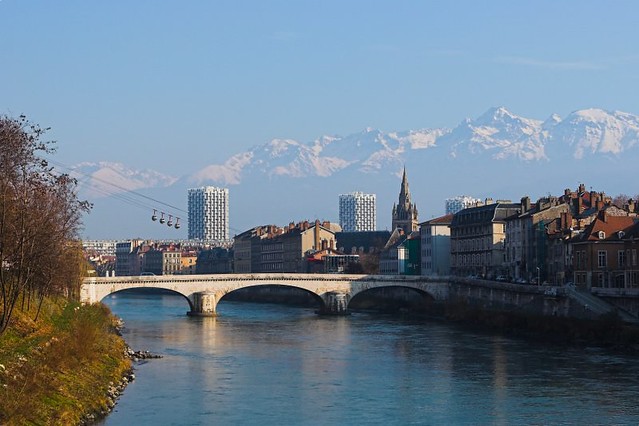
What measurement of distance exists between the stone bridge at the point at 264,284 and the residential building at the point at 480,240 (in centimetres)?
697

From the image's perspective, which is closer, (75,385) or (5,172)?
(75,385)

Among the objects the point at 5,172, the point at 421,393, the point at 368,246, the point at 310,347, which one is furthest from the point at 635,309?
the point at 368,246

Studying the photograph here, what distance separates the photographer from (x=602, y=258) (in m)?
77.2

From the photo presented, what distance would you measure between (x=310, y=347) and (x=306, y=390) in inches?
757

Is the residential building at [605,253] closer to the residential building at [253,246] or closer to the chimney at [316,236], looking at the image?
the chimney at [316,236]

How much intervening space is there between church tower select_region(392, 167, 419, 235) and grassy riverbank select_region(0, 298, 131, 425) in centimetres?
13121

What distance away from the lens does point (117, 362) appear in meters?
51.5

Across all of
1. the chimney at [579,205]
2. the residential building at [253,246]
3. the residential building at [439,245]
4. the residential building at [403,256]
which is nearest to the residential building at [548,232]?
the chimney at [579,205]

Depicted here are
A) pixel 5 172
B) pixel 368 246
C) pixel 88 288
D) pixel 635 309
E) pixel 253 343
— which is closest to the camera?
pixel 5 172

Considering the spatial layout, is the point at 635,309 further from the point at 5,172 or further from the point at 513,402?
the point at 5,172

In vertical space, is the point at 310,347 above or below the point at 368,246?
below

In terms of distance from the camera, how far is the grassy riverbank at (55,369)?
32.6m

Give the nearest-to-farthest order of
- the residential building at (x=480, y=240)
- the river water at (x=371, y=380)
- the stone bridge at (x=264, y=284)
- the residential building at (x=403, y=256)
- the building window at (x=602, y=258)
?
1. the river water at (x=371, y=380)
2. the building window at (x=602, y=258)
3. the stone bridge at (x=264, y=284)
4. the residential building at (x=480, y=240)
5. the residential building at (x=403, y=256)

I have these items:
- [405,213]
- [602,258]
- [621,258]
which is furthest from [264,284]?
[405,213]
